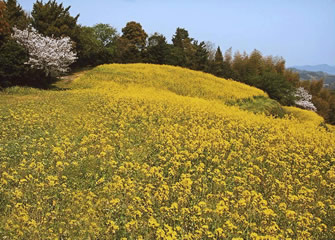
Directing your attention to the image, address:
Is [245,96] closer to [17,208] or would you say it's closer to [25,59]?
[25,59]

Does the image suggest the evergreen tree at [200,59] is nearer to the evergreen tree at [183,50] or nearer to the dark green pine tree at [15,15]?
the evergreen tree at [183,50]

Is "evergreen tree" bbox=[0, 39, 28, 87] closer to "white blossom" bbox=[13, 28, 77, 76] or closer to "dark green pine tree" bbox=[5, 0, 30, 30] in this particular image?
"white blossom" bbox=[13, 28, 77, 76]

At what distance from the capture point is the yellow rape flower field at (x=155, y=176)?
609 centimetres

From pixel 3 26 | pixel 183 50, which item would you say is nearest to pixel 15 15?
pixel 3 26

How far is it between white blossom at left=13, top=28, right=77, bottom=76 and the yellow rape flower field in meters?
8.06

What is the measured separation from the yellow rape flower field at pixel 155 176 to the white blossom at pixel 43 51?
26.5 feet

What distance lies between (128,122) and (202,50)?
37106 mm

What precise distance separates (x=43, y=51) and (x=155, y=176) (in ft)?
71.8

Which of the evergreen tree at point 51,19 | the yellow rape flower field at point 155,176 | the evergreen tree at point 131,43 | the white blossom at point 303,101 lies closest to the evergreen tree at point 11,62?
the evergreen tree at point 51,19

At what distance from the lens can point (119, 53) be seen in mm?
44594

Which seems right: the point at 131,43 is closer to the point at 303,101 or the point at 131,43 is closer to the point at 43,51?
the point at 43,51

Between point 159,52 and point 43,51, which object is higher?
point 159,52

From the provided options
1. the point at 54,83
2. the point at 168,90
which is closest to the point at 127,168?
the point at 168,90

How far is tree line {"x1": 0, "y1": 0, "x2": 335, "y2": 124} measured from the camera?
87.4ft
